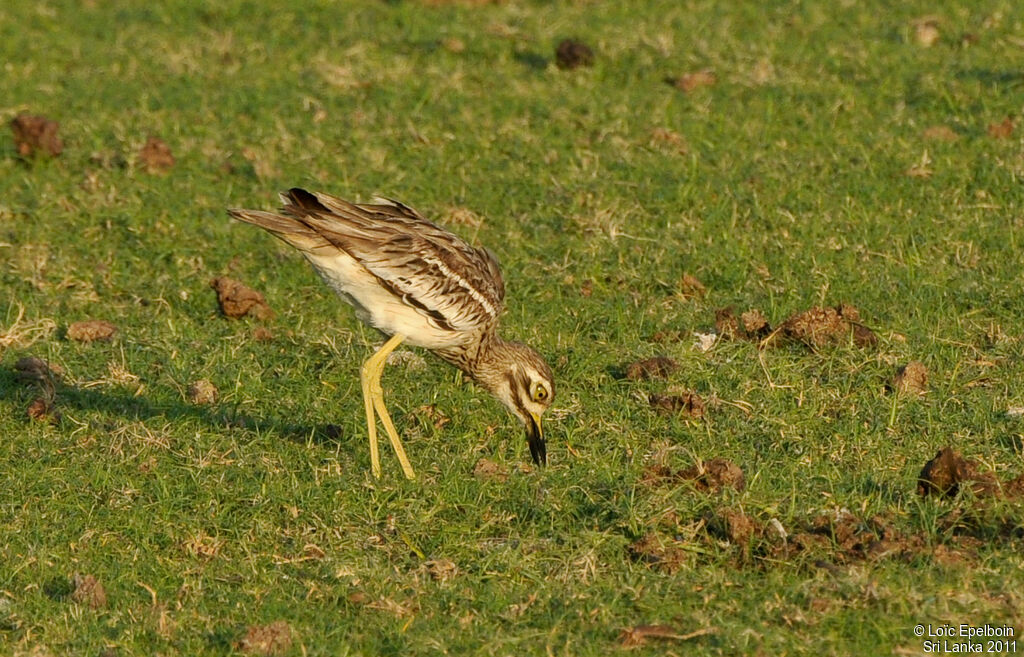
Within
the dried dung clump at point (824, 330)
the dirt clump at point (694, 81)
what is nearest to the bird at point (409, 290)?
the dried dung clump at point (824, 330)

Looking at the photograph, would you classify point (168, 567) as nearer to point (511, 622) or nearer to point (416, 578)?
point (416, 578)

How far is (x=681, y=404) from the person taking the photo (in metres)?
7.06

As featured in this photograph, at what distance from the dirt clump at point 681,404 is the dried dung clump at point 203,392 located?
203 cm

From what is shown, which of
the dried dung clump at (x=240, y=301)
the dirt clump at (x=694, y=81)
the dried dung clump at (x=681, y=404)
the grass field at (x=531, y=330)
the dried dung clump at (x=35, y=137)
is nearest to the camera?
the grass field at (x=531, y=330)

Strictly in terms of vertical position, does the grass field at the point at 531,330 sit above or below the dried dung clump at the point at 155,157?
above

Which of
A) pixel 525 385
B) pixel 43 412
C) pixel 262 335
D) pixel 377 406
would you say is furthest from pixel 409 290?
pixel 43 412

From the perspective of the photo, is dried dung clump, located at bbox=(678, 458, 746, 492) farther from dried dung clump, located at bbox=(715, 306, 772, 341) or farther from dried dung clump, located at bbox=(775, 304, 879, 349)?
dried dung clump, located at bbox=(715, 306, 772, 341)

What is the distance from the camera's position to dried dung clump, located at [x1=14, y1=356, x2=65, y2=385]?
7.46m

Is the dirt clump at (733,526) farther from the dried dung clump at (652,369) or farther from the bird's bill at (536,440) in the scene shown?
the dried dung clump at (652,369)

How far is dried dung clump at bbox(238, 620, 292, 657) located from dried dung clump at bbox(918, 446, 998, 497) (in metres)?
2.53

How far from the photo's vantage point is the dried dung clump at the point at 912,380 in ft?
23.5

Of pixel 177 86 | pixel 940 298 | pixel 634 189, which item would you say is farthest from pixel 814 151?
pixel 177 86

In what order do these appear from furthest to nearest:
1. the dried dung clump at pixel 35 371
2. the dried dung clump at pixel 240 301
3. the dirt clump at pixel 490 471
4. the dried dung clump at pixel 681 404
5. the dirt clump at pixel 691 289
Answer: the dirt clump at pixel 691 289 → the dried dung clump at pixel 240 301 → the dried dung clump at pixel 35 371 → the dried dung clump at pixel 681 404 → the dirt clump at pixel 490 471

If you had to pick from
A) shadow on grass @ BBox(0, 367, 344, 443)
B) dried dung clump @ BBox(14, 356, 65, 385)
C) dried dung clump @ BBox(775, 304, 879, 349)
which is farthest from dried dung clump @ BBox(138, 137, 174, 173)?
dried dung clump @ BBox(775, 304, 879, 349)
